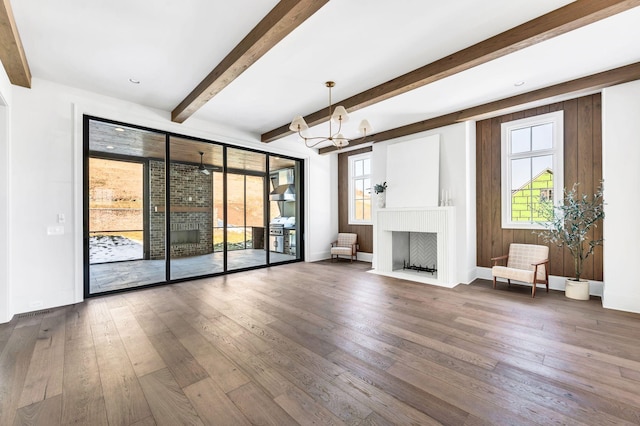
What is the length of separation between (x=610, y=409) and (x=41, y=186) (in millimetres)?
5954

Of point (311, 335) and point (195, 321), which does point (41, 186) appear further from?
point (311, 335)

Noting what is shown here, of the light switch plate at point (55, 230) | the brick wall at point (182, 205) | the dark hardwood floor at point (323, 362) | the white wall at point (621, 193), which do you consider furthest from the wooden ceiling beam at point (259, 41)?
the white wall at point (621, 193)

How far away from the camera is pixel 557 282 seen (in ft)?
14.4

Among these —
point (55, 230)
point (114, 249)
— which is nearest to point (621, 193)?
point (55, 230)

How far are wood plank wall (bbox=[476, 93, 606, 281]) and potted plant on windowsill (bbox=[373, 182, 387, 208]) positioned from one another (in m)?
1.78

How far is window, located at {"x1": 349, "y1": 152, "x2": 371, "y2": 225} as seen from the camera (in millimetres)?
7168

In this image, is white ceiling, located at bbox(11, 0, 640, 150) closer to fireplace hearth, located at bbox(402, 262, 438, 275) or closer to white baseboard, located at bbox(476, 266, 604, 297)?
white baseboard, located at bbox(476, 266, 604, 297)

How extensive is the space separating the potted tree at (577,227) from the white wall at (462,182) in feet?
3.81

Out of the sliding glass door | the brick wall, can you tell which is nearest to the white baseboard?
the sliding glass door

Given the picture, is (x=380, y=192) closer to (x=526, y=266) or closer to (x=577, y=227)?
(x=526, y=266)

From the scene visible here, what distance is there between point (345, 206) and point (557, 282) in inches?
182

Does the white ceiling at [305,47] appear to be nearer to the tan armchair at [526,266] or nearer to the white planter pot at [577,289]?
the tan armchair at [526,266]

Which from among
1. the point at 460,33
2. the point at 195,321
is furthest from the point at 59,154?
the point at 460,33

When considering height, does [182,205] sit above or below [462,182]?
below
